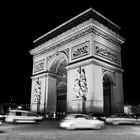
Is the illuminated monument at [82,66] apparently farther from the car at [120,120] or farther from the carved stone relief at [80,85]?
the car at [120,120]

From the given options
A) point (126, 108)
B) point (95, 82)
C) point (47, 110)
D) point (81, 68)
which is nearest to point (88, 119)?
point (95, 82)

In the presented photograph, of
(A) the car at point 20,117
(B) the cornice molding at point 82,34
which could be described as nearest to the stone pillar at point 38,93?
(B) the cornice molding at point 82,34

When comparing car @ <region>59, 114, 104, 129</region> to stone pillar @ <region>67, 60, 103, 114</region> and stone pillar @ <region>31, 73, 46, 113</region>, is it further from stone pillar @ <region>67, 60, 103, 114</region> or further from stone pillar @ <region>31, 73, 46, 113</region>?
stone pillar @ <region>31, 73, 46, 113</region>

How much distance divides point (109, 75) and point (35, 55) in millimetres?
13234

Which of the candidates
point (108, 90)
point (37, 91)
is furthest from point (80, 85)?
point (37, 91)

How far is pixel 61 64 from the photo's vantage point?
107ft

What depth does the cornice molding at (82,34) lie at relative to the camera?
25.6m

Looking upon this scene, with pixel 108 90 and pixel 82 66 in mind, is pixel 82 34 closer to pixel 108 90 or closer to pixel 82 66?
pixel 82 66

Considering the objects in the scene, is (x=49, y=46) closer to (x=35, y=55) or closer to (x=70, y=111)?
(x=35, y=55)

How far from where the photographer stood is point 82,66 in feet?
83.7

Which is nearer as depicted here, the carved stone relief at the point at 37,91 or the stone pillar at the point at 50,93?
the stone pillar at the point at 50,93

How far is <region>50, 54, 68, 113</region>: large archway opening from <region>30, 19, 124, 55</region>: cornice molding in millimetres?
2126

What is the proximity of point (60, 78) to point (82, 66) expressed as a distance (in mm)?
8668

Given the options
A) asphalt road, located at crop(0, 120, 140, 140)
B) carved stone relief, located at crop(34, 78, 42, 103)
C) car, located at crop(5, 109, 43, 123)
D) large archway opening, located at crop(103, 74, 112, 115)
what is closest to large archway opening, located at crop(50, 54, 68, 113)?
carved stone relief, located at crop(34, 78, 42, 103)
